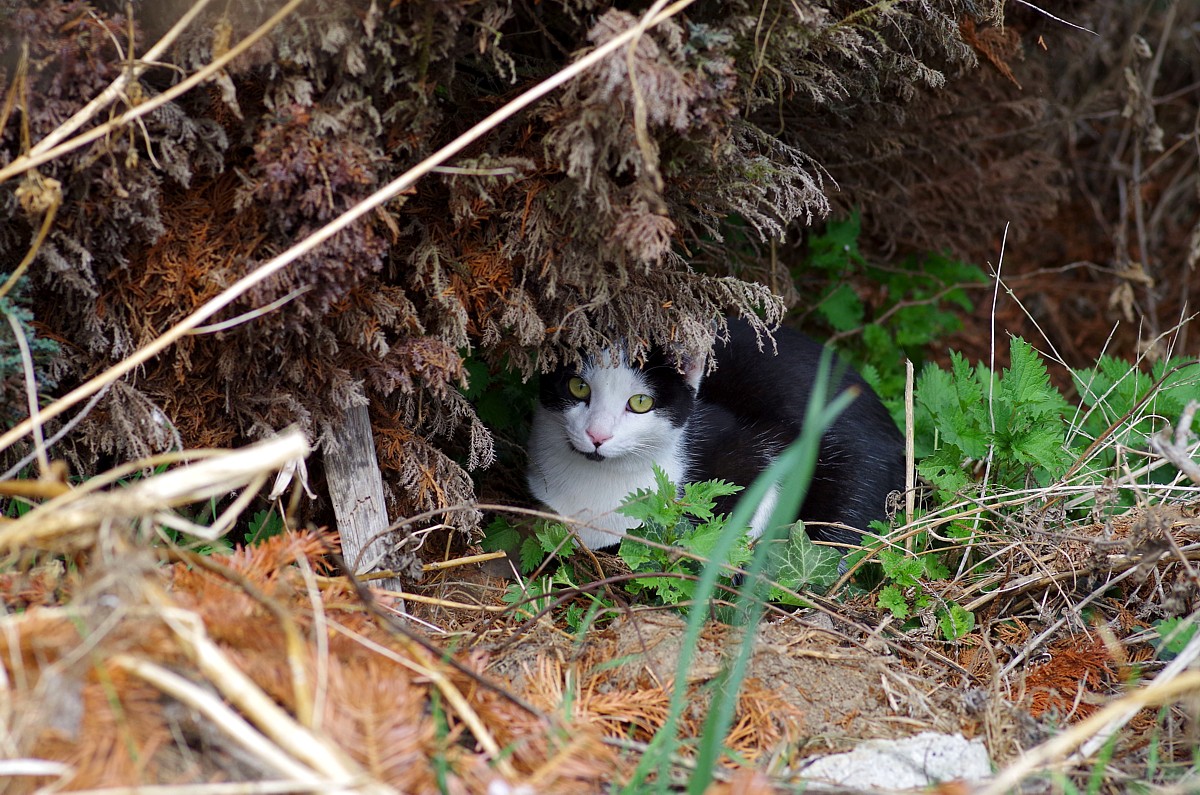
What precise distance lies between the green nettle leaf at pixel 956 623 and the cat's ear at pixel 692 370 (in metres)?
0.91

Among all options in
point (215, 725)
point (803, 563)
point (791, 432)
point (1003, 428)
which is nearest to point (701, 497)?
point (803, 563)

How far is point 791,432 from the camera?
3104 millimetres

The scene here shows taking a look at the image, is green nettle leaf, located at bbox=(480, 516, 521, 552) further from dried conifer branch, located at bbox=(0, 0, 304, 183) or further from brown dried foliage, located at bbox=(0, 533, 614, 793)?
dried conifer branch, located at bbox=(0, 0, 304, 183)

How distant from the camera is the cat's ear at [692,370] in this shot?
2698 mm

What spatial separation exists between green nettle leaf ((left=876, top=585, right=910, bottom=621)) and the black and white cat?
528mm

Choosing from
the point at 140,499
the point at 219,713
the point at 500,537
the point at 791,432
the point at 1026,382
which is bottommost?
the point at 500,537

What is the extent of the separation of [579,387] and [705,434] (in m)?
0.50

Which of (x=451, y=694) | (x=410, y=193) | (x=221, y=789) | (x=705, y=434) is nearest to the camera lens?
(x=221, y=789)

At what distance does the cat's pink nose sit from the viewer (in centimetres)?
274

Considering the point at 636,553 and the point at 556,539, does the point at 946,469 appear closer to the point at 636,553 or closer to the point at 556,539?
the point at 636,553

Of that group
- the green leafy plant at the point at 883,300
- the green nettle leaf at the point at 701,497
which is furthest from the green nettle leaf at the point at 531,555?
the green leafy plant at the point at 883,300

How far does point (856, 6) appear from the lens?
2.35m

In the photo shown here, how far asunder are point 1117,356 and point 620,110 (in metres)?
3.56

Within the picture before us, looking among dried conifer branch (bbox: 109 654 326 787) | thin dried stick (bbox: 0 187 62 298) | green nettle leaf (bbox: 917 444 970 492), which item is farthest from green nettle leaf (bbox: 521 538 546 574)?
thin dried stick (bbox: 0 187 62 298)
